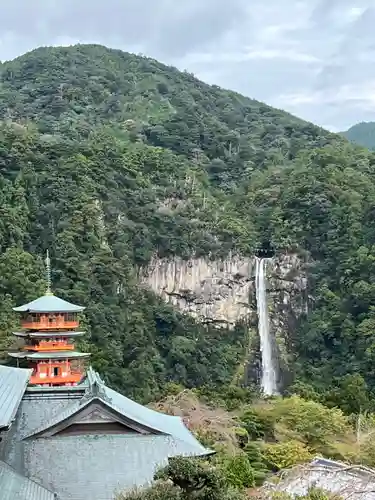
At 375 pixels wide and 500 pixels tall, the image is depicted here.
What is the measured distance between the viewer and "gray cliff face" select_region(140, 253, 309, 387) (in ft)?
164

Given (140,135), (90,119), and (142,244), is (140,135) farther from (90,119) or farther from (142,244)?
(142,244)

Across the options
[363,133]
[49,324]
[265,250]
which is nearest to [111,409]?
[49,324]

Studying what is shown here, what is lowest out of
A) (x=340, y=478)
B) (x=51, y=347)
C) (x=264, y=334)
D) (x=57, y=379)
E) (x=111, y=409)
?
(x=264, y=334)

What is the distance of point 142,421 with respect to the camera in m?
11.1

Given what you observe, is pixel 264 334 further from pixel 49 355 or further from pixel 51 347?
pixel 49 355

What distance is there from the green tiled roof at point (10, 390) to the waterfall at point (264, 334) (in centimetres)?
3556

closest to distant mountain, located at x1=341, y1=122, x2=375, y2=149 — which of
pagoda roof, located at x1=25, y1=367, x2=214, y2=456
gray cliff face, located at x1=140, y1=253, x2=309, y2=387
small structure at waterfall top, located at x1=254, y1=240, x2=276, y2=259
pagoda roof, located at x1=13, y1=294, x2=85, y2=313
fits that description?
small structure at waterfall top, located at x1=254, y1=240, x2=276, y2=259

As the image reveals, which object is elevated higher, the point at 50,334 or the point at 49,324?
the point at 49,324

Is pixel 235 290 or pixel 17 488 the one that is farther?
pixel 235 290

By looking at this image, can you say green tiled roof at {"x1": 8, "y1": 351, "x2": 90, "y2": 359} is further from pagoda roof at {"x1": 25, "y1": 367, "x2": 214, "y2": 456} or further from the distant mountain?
the distant mountain

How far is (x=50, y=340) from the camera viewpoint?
28.5m

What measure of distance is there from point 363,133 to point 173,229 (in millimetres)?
80087

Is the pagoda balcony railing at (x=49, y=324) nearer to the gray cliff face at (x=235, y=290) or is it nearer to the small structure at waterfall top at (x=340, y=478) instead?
the small structure at waterfall top at (x=340, y=478)

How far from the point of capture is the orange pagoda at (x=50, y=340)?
27875 mm
